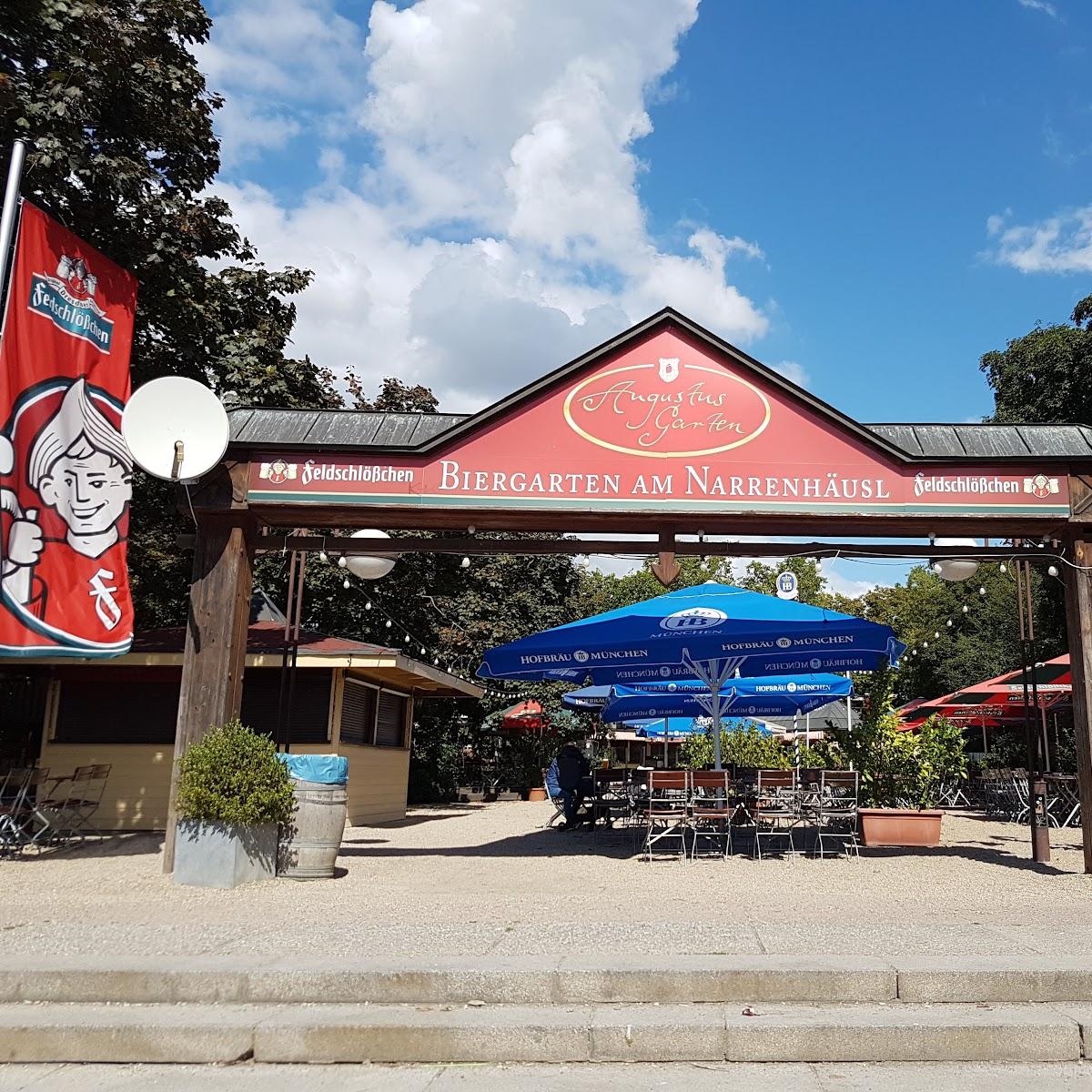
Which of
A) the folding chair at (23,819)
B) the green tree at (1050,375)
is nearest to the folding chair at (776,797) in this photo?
the folding chair at (23,819)

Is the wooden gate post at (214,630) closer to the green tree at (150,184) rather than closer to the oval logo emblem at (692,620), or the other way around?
the oval logo emblem at (692,620)

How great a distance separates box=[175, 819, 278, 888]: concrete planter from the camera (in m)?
8.87

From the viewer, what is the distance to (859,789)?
13.1 m

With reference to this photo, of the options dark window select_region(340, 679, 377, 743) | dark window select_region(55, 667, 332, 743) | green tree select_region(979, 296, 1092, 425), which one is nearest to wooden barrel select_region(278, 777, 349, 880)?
dark window select_region(55, 667, 332, 743)

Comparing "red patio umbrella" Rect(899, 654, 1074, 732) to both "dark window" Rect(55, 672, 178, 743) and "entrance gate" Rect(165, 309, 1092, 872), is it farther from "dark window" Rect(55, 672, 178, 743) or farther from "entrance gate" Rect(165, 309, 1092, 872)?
"dark window" Rect(55, 672, 178, 743)

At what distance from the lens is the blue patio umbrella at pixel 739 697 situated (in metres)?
14.9

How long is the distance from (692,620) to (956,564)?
2835 millimetres

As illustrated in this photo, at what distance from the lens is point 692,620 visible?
1073 cm

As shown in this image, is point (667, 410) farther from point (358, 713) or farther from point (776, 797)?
point (358, 713)

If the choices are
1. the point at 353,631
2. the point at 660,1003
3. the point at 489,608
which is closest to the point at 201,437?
the point at 660,1003

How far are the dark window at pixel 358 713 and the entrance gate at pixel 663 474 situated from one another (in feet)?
20.0

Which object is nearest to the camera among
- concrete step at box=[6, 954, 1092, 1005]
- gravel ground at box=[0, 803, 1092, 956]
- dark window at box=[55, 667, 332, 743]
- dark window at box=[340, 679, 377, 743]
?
concrete step at box=[6, 954, 1092, 1005]

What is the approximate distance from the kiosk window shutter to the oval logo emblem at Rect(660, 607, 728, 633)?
8.58 meters

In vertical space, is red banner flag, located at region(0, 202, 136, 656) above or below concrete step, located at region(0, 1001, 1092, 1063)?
above
